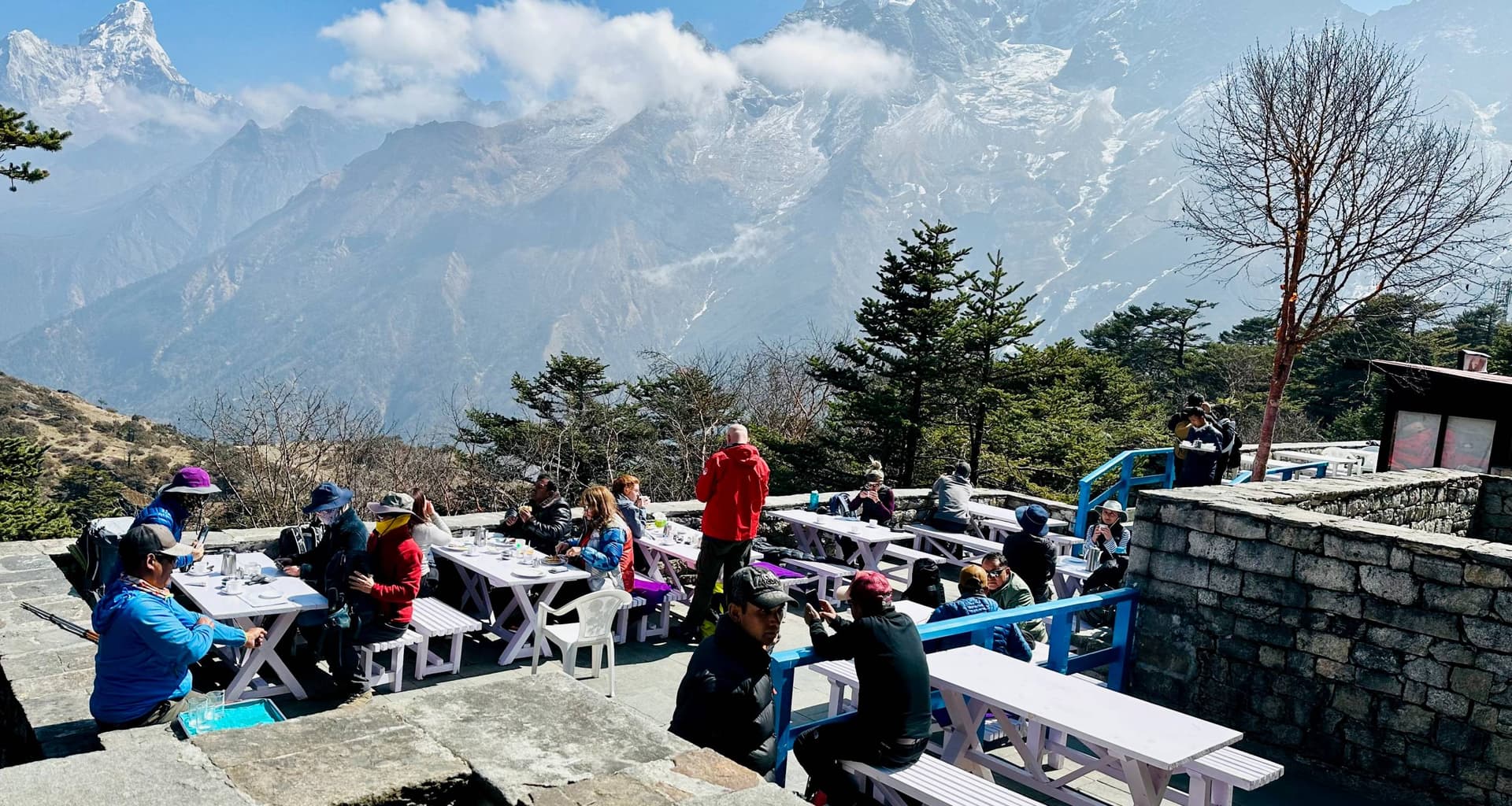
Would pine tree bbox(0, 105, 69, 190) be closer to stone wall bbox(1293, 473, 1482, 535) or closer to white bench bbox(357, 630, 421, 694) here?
white bench bbox(357, 630, 421, 694)

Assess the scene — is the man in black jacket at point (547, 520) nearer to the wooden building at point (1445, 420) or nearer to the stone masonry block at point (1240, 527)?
the stone masonry block at point (1240, 527)

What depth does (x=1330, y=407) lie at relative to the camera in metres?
32.1

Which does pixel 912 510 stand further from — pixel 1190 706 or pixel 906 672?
pixel 906 672

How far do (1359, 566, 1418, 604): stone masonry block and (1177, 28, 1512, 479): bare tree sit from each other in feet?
28.5

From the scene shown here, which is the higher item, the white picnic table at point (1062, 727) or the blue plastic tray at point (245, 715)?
the white picnic table at point (1062, 727)

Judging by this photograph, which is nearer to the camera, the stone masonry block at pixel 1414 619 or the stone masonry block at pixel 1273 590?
the stone masonry block at pixel 1414 619

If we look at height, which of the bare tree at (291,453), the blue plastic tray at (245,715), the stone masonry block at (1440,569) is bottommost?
the bare tree at (291,453)

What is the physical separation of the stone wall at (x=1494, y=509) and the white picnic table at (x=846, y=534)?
5581 millimetres

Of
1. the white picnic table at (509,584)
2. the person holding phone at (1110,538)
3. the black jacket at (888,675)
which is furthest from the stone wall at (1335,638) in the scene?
the white picnic table at (509,584)

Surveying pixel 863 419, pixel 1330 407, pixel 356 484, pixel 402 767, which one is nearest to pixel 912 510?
pixel 863 419

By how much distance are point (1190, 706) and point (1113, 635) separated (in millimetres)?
585

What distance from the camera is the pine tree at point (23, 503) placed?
1545cm

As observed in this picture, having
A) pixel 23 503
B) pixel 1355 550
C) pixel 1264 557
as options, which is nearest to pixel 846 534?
pixel 1264 557

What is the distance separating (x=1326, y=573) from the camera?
5.30 meters
